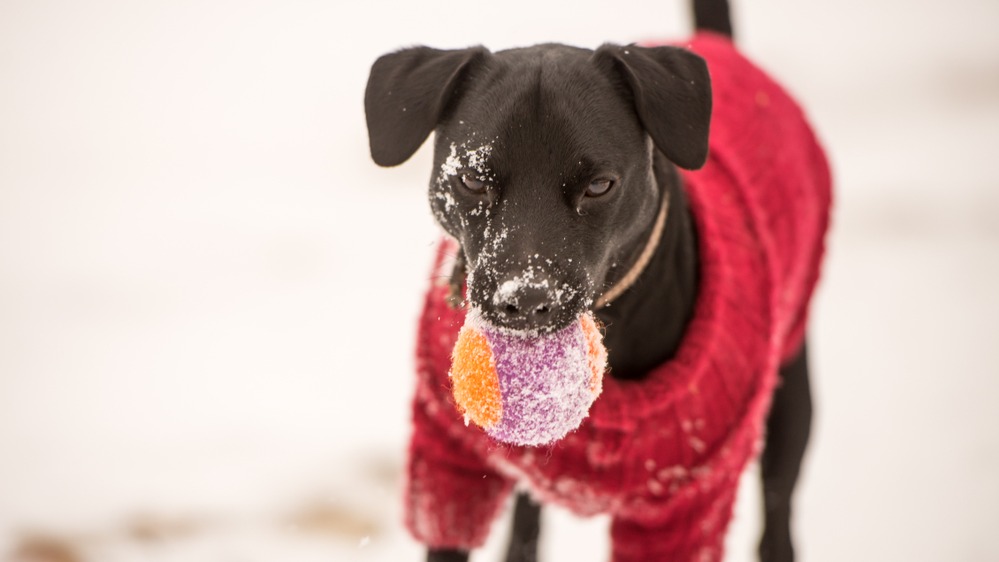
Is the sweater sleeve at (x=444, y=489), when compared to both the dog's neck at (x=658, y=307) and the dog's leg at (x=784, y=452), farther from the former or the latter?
the dog's leg at (x=784, y=452)

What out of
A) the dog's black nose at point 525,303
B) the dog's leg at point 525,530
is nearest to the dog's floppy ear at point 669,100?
the dog's black nose at point 525,303

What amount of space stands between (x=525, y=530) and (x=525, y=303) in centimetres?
136

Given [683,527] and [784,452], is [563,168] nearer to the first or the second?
[683,527]

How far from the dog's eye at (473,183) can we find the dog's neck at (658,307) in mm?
360

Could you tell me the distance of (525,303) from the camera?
1.45 meters

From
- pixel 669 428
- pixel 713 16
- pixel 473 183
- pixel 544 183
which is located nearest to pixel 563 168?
pixel 544 183

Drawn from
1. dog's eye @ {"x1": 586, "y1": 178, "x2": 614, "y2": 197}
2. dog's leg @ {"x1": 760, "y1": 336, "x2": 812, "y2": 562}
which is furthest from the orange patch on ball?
dog's leg @ {"x1": 760, "y1": 336, "x2": 812, "y2": 562}

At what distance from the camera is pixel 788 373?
263 centimetres

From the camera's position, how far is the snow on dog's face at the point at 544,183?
1537mm

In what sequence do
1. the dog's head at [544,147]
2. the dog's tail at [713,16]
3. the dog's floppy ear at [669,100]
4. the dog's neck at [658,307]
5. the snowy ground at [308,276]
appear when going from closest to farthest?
the dog's head at [544,147] → the dog's floppy ear at [669,100] → the dog's neck at [658,307] → the snowy ground at [308,276] → the dog's tail at [713,16]

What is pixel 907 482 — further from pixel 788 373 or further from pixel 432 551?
pixel 432 551

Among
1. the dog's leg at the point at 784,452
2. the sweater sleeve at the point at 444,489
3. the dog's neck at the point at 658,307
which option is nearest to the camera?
the dog's neck at the point at 658,307

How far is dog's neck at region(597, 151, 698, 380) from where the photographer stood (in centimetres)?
181

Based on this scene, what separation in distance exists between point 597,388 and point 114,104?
4080 mm
